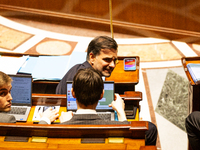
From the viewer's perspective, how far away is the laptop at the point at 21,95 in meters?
2.34

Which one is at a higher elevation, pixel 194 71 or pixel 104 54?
pixel 104 54

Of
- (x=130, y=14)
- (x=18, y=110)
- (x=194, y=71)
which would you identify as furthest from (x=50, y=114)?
(x=130, y=14)

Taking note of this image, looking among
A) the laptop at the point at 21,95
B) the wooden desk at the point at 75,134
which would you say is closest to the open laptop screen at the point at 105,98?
the laptop at the point at 21,95

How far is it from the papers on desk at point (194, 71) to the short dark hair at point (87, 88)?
139cm

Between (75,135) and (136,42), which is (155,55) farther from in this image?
(75,135)

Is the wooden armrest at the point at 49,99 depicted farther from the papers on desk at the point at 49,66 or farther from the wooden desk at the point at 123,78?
the wooden desk at the point at 123,78

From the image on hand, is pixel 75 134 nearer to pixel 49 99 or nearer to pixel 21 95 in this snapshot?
pixel 49 99

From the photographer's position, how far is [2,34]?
5.42 m

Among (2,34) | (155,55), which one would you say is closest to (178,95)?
(155,55)

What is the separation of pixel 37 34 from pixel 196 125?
13.5ft

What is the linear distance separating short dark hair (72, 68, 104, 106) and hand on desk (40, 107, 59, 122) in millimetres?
668

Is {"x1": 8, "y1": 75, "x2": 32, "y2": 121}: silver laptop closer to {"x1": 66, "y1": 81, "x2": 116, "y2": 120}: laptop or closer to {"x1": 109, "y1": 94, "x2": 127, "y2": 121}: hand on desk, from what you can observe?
{"x1": 66, "y1": 81, "x2": 116, "y2": 120}: laptop

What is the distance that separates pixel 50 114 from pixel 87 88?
2.44 ft

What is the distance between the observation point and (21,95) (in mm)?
2377
